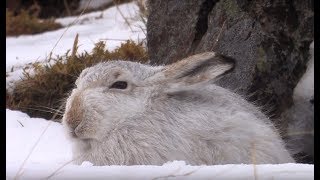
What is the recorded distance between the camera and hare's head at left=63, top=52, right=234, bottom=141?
→ 13.2ft

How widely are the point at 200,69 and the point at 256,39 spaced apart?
4.50ft

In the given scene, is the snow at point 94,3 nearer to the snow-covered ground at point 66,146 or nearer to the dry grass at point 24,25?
the snow-covered ground at point 66,146

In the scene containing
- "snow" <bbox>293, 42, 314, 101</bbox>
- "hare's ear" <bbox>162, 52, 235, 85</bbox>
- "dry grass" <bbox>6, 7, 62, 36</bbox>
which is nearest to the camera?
"hare's ear" <bbox>162, 52, 235, 85</bbox>

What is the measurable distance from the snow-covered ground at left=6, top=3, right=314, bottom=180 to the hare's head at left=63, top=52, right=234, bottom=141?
28cm

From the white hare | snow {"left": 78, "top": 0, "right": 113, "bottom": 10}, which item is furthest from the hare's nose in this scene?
snow {"left": 78, "top": 0, "right": 113, "bottom": 10}

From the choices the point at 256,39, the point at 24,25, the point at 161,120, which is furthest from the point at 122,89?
the point at 24,25

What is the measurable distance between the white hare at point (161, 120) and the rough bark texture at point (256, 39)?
121 cm

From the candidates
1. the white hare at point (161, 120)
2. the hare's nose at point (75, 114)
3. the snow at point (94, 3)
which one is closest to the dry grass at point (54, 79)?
the white hare at point (161, 120)

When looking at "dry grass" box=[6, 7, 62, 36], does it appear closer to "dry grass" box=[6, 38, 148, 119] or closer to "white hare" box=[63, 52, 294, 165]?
"dry grass" box=[6, 38, 148, 119]

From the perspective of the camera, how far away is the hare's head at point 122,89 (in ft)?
13.2

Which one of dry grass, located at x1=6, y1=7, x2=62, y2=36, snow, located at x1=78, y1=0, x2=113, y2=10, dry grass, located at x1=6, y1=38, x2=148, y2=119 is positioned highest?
dry grass, located at x1=6, y1=38, x2=148, y2=119

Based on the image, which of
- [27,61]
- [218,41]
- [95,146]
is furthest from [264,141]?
[27,61]

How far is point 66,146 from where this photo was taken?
16.9ft

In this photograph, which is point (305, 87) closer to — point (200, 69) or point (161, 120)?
point (200, 69)
